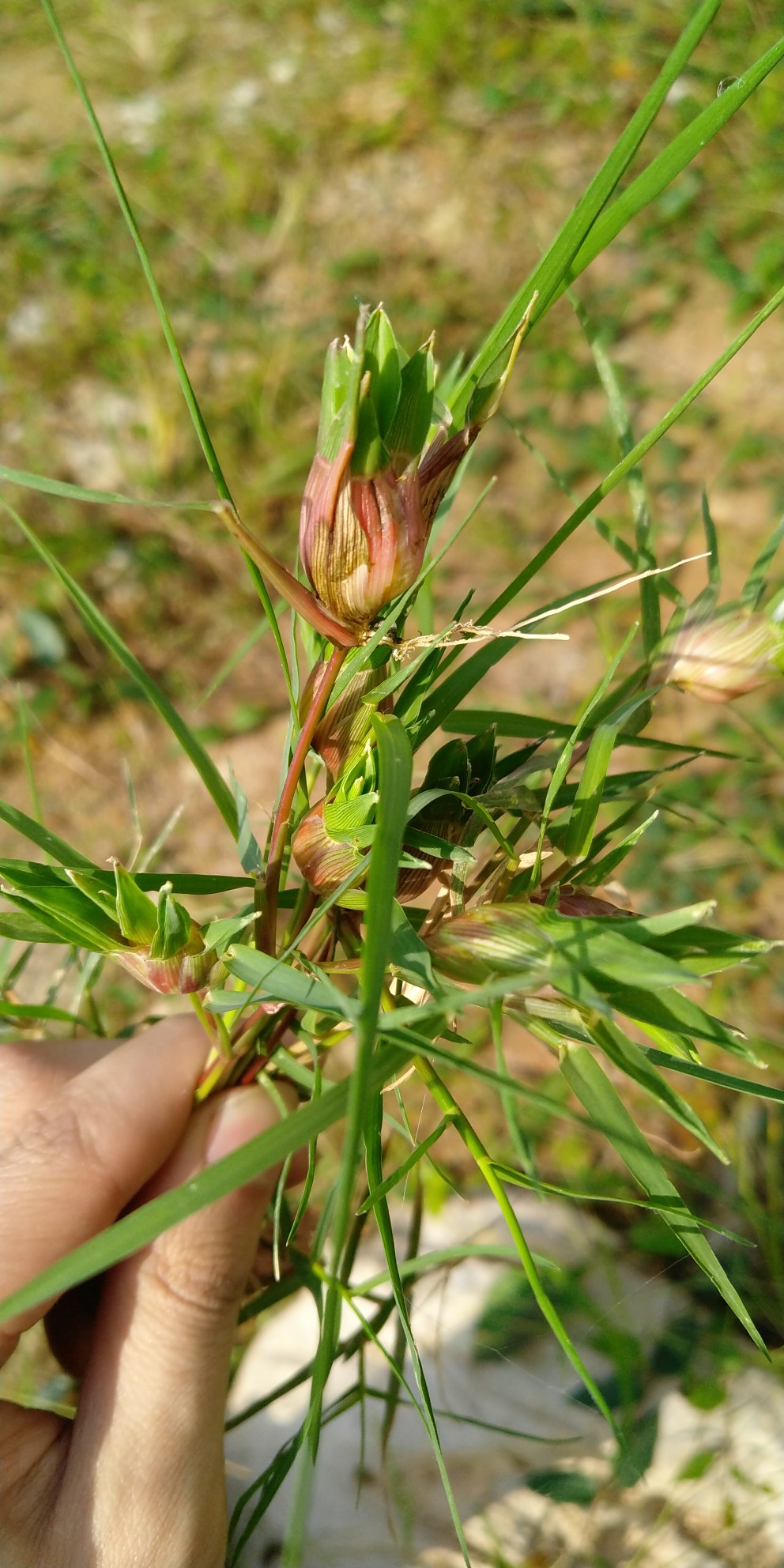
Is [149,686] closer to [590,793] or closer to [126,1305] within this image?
[590,793]

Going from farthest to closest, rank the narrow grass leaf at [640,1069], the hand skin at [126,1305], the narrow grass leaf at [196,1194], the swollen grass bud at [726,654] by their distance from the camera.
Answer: the hand skin at [126,1305] → the swollen grass bud at [726,654] → the narrow grass leaf at [640,1069] → the narrow grass leaf at [196,1194]

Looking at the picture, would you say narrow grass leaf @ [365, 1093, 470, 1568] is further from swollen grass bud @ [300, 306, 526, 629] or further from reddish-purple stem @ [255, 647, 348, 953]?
swollen grass bud @ [300, 306, 526, 629]

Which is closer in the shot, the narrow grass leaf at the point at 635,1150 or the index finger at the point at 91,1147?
the narrow grass leaf at the point at 635,1150

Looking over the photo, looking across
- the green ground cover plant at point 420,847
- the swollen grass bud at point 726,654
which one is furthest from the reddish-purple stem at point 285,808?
the swollen grass bud at point 726,654

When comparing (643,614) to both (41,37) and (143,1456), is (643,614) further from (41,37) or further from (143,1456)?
(41,37)

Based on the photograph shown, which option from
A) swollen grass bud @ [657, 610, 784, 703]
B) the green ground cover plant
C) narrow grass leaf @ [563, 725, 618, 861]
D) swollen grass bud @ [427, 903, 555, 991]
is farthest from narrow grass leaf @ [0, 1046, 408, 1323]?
swollen grass bud @ [657, 610, 784, 703]

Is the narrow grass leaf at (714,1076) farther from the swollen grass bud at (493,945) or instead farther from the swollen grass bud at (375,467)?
the swollen grass bud at (375,467)

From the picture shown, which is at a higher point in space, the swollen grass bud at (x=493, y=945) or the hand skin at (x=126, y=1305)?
the swollen grass bud at (x=493, y=945)
